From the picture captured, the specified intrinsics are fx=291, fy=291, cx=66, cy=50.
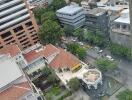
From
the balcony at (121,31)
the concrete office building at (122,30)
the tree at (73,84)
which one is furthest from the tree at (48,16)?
the tree at (73,84)

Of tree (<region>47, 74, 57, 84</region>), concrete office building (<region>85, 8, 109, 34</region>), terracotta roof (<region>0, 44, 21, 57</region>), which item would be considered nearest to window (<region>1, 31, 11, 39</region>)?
terracotta roof (<region>0, 44, 21, 57</region>)

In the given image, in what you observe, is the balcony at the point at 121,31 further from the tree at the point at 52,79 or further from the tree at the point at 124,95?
the tree at the point at 52,79

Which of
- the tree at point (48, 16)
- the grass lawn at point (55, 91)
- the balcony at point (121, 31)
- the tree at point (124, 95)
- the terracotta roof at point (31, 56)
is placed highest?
the tree at point (48, 16)

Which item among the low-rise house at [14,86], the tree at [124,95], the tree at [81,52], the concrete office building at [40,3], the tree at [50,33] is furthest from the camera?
the concrete office building at [40,3]

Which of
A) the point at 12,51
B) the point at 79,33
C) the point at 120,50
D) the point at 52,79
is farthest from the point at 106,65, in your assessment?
the point at 12,51

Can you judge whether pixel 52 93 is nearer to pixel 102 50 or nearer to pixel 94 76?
pixel 94 76

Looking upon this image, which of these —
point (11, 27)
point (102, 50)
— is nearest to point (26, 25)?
point (11, 27)

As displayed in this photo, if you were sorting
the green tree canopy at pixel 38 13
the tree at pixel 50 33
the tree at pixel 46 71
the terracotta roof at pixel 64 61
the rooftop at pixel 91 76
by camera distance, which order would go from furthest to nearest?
the green tree canopy at pixel 38 13 < the tree at pixel 50 33 < the tree at pixel 46 71 < the terracotta roof at pixel 64 61 < the rooftop at pixel 91 76
